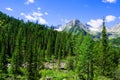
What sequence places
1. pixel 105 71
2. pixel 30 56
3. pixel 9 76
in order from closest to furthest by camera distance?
pixel 30 56 < pixel 105 71 < pixel 9 76

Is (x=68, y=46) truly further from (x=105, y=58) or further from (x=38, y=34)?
(x=105, y=58)

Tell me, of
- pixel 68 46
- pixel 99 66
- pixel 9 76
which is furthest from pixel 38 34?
pixel 99 66

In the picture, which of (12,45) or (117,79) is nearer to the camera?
(117,79)

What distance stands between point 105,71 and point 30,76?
2465cm

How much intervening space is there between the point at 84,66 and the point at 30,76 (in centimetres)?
2607

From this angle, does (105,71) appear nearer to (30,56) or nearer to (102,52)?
(102,52)

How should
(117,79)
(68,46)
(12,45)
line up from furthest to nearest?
1. (68,46)
2. (12,45)
3. (117,79)

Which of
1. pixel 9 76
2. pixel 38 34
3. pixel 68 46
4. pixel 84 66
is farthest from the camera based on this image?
pixel 38 34

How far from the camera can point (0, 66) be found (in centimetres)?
7194

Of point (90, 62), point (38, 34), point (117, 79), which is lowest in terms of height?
point (117, 79)

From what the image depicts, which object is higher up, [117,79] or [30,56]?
[30,56]

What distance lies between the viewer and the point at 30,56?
45750mm

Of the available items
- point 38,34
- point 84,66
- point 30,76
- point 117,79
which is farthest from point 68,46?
point 30,76

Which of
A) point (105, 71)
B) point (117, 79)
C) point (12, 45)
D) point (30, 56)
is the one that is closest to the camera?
point (30, 56)
